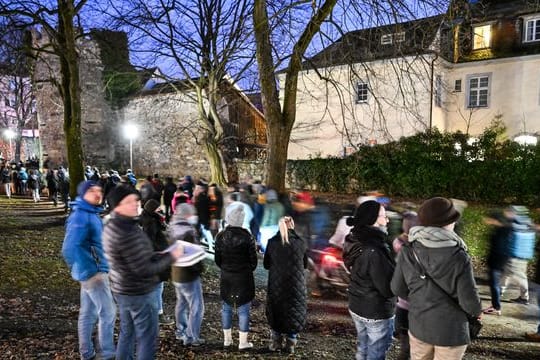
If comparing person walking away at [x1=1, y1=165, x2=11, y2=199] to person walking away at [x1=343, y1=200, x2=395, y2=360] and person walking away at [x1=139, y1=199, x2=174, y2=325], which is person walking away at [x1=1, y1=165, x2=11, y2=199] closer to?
person walking away at [x1=139, y1=199, x2=174, y2=325]

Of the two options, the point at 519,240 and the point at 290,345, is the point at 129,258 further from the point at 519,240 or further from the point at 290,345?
the point at 519,240

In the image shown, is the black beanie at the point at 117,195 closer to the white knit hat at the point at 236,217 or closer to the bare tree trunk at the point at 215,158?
the white knit hat at the point at 236,217

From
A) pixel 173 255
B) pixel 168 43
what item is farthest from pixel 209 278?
pixel 168 43

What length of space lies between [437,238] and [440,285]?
1.15 feet

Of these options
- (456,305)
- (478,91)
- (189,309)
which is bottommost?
(189,309)

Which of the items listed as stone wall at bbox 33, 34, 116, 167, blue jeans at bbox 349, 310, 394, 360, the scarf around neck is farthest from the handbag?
stone wall at bbox 33, 34, 116, 167

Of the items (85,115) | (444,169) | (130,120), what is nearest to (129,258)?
(444,169)

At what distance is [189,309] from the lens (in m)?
4.96

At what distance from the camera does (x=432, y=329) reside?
3076mm

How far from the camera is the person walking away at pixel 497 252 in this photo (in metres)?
6.37

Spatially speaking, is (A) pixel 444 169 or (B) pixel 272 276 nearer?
(B) pixel 272 276

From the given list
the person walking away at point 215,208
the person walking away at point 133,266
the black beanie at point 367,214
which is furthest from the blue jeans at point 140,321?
the person walking away at point 215,208

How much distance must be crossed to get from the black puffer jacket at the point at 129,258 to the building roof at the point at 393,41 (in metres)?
6.05

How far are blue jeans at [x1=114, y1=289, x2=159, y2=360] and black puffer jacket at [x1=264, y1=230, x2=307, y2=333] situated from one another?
4.69 ft
